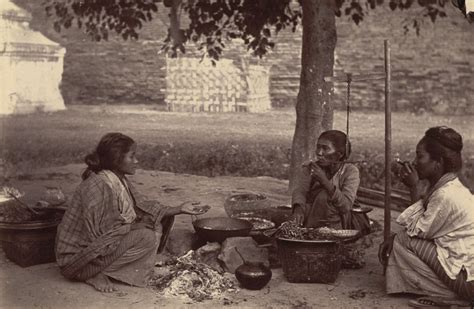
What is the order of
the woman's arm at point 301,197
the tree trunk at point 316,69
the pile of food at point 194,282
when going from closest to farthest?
the pile of food at point 194,282 < the woman's arm at point 301,197 < the tree trunk at point 316,69

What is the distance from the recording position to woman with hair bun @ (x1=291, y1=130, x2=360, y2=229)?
18.2ft

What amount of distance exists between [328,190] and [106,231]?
70.3 inches

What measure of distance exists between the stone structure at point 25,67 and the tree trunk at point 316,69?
9025 millimetres

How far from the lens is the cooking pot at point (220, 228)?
5719mm

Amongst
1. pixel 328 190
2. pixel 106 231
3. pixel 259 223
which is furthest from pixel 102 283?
pixel 328 190

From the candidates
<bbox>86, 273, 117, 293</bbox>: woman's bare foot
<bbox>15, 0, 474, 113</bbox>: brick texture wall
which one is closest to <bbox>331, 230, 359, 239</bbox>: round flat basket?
<bbox>86, 273, 117, 293</bbox>: woman's bare foot

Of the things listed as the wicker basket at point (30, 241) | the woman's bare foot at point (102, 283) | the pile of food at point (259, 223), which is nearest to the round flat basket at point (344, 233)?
the pile of food at point (259, 223)

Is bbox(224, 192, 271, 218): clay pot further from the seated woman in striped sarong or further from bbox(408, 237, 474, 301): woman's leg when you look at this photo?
bbox(408, 237, 474, 301): woman's leg

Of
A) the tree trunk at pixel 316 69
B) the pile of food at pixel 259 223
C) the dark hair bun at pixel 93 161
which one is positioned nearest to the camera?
the dark hair bun at pixel 93 161

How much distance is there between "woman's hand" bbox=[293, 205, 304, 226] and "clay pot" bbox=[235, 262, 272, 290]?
632mm

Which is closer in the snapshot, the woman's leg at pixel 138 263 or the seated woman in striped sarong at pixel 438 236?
the seated woman in striped sarong at pixel 438 236

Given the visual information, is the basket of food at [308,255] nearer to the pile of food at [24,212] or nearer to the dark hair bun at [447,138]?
the dark hair bun at [447,138]

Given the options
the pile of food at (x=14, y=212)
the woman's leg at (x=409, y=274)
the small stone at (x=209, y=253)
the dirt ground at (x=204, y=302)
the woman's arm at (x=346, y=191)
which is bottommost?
the dirt ground at (x=204, y=302)

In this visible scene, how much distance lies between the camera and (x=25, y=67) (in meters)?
16.9
